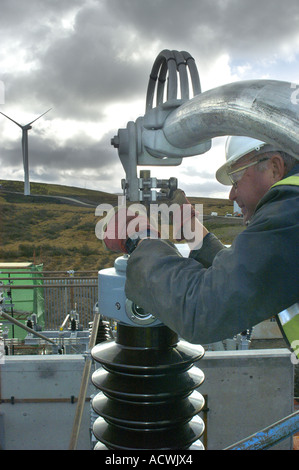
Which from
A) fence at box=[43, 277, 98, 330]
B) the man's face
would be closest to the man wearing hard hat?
the man's face

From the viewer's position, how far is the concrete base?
17.7 ft

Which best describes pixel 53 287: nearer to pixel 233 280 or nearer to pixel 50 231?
pixel 233 280

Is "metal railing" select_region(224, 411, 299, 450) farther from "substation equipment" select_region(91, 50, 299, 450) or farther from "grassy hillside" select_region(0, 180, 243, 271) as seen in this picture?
"grassy hillside" select_region(0, 180, 243, 271)

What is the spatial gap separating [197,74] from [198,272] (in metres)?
0.67

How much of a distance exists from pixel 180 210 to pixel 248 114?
0.55m

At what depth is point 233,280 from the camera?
0.99 meters

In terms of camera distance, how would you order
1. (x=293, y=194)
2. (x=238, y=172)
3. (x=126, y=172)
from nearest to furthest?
1. (x=293, y=194)
2. (x=126, y=172)
3. (x=238, y=172)

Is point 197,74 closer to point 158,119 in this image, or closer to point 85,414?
point 158,119

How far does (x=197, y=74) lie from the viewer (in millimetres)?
1369

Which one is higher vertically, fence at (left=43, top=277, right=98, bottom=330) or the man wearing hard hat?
the man wearing hard hat

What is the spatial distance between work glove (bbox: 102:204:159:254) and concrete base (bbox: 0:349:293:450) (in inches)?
175

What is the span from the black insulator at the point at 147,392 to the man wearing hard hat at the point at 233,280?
0.70 feet

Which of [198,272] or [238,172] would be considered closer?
[198,272]
